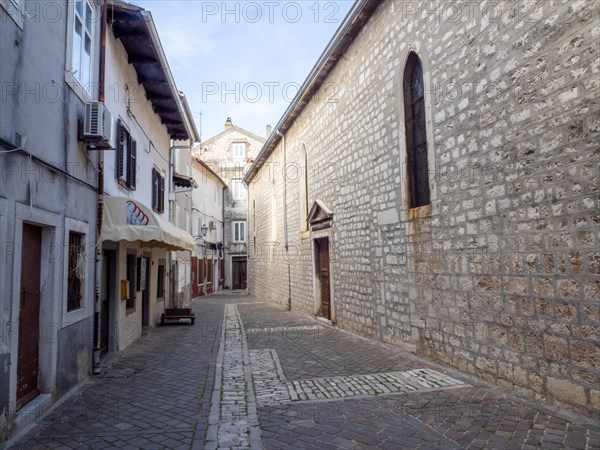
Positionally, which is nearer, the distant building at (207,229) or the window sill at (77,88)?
the window sill at (77,88)

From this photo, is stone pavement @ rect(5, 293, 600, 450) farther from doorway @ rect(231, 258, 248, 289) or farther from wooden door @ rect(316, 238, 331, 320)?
doorway @ rect(231, 258, 248, 289)

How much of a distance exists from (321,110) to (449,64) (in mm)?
6152

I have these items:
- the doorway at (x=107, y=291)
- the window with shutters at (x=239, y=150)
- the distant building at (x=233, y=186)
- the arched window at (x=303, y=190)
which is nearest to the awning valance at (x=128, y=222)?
the doorway at (x=107, y=291)

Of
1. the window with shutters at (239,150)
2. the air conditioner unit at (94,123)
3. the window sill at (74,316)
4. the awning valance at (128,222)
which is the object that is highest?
the window with shutters at (239,150)

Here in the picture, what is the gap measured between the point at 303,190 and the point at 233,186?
61.9 ft

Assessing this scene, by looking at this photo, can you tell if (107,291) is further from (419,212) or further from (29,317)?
(419,212)

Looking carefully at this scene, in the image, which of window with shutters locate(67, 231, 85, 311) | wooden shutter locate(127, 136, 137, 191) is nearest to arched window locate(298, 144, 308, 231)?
wooden shutter locate(127, 136, 137, 191)

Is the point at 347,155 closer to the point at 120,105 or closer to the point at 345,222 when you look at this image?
the point at 345,222

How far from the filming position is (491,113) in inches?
209

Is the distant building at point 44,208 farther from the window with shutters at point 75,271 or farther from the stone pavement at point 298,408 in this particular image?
the stone pavement at point 298,408

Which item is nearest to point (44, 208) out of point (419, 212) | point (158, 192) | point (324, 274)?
point (419, 212)

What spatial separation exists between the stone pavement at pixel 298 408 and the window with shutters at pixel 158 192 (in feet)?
15.5

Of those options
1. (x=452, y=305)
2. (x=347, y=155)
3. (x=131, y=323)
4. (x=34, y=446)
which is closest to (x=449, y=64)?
(x=452, y=305)

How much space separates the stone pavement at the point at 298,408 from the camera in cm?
383
